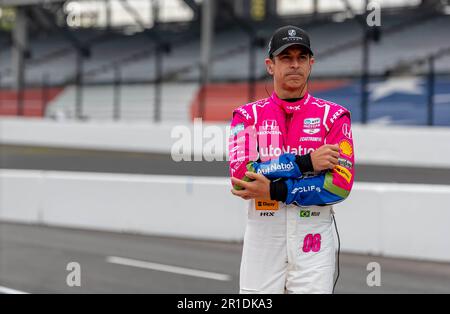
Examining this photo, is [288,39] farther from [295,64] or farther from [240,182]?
[240,182]

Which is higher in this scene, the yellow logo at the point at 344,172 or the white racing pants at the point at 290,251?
the yellow logo at the point at 344,172

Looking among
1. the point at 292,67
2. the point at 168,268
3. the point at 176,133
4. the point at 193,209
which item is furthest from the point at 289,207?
the point at 176,133

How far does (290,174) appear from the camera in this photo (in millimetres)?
3539

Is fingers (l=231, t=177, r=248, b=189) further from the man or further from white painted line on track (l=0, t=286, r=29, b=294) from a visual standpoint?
white painted line on track (l=0, t=286, r=29, b=294)

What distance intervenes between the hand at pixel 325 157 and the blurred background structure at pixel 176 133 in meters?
4.13

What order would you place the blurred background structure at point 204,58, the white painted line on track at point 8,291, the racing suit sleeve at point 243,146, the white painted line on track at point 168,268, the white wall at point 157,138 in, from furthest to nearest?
the blurred background structure at point 204,58 → the white wall at point 157,138 → the white painted line on track at point 168,268 → the white painted line on track at point 8,291 → the racing suit sleeve at point 243,146

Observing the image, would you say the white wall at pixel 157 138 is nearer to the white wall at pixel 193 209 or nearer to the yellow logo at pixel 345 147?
the white wall at pixel 193 209

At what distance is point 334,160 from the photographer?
11.5 ft

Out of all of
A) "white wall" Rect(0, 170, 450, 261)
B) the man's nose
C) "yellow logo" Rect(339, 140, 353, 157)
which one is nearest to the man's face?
the man's nose

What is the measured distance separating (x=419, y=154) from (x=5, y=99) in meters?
19.2

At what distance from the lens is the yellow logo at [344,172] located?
11.7 feet

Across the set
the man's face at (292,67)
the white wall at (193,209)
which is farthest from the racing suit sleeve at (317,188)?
the white wall at (193,209)

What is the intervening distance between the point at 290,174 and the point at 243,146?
29 cm

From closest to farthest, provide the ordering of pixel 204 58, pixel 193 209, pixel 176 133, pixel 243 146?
pixel 243 146, pixel 193 209, pixel 176 133, pixel 204 58
